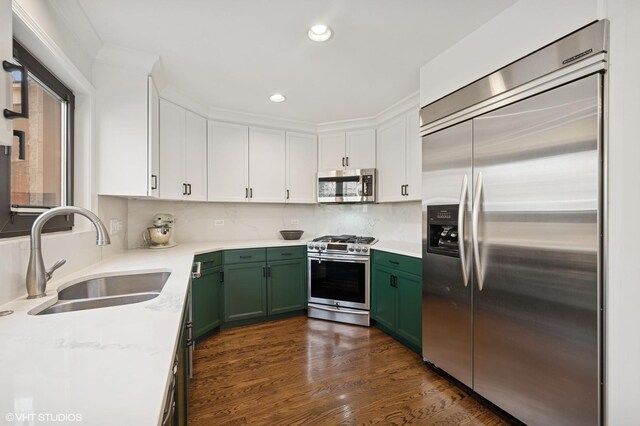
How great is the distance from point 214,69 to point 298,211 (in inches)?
81.6

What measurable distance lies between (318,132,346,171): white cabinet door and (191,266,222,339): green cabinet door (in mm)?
1791

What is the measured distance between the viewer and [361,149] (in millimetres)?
3471

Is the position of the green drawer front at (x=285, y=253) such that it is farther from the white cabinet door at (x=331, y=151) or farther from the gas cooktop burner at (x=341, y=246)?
the white cabinet door at (x=331, y=151)

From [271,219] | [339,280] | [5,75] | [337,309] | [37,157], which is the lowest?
[337,309]

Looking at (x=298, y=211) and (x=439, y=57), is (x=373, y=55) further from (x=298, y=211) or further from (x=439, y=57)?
(x=298, y=211)

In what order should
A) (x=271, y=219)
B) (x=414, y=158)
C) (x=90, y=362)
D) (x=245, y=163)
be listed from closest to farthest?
(x=90, y=362) → (x=414, y=158) → (x=245, y=163) → (x=271, y=219)

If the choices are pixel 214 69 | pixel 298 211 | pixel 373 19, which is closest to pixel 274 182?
pixel 298 211

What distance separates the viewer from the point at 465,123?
1.84m

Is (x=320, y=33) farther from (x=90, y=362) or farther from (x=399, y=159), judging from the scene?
(x=90, y=362)

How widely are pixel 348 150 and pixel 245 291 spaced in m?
2.03

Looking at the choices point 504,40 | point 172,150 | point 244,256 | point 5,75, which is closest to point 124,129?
point 172,150

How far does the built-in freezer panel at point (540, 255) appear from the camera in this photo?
128cm

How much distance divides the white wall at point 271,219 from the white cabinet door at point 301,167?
33 cm

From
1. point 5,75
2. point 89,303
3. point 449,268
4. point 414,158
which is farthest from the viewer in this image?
point 414,158
